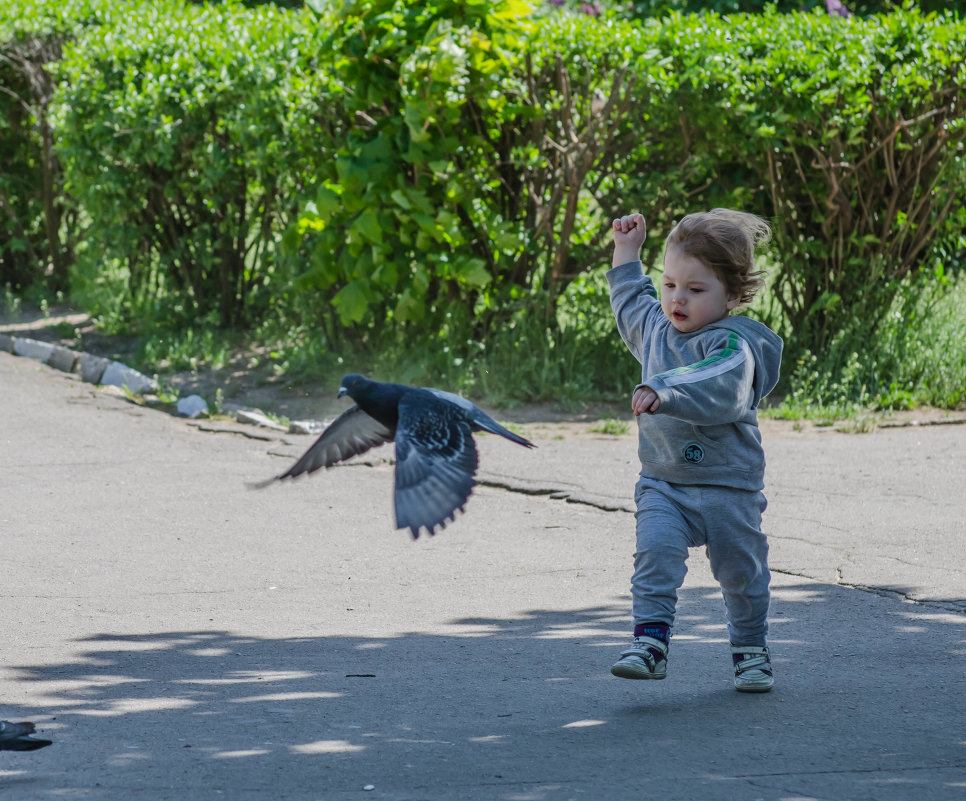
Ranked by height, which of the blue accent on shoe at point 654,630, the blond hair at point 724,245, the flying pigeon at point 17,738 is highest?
the blond hair at point 724,245

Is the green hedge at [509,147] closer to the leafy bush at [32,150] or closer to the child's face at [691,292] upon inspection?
the leafy bush at [32,150]

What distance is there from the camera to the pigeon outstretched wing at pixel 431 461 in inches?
131

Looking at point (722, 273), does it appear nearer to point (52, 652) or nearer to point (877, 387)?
point (52, 652)

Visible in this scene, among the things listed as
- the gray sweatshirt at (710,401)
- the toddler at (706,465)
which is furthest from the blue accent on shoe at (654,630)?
the gray sweatshirt at (710,401)

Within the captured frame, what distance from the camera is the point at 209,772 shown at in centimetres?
332

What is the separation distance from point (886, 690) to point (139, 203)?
27.0 ft

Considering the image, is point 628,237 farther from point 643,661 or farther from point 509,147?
point 509,147

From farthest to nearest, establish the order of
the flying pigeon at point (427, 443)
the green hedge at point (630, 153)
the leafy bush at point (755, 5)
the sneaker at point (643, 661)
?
the leafy bush at point (755, 5), the green hedge at point (630, 153), the sneaker at point (643, 661), the flying pigeon at point (427, 443)

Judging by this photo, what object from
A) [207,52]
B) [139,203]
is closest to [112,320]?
[139,203]

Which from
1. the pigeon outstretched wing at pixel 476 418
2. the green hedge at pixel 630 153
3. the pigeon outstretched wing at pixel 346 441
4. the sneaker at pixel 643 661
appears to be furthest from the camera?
the green hedge at pixel 630 153

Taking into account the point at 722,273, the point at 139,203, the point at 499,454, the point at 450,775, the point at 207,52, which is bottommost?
the point at 450,775

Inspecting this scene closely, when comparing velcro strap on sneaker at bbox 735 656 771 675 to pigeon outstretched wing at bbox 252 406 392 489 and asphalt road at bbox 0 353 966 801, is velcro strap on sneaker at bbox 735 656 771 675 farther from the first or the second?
pigeon outstretched wing at bbox 252 406 392 489

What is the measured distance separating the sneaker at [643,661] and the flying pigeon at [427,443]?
0.71 m

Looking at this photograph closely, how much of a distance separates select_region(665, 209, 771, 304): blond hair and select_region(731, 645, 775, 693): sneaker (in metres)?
1.09
